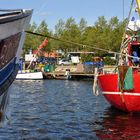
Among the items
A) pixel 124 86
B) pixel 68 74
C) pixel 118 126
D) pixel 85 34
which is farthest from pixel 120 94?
pixel 85 34

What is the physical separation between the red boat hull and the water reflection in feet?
1.66

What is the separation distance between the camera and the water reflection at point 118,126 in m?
18.7

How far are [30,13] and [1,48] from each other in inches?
78.7

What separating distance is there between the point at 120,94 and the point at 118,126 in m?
3.21

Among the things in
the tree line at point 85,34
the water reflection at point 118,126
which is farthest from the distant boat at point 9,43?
the tree line at point 85,34

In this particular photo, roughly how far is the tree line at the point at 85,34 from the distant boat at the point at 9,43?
3224 inches

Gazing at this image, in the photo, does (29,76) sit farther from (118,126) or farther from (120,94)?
(118,126)

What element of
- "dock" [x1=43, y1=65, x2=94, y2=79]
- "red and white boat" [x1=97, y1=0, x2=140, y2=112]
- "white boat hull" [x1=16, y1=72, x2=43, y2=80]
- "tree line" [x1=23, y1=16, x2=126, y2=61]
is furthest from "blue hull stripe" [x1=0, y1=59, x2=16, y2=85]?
"tree line" [x1=23, y1=16, x2=126, y2=61]

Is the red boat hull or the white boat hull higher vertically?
the red boat hull

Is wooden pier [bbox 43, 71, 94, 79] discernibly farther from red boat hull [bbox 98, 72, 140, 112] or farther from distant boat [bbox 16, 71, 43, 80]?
red boat hull [bbox 98, 72, 140, 112]

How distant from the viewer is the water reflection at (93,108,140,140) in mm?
18703

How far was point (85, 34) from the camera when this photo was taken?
350 feet

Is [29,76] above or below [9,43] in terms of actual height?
below

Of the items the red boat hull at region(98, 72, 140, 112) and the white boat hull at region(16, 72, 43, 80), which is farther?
the white boat hull at region(16, 72, 43, 80)
